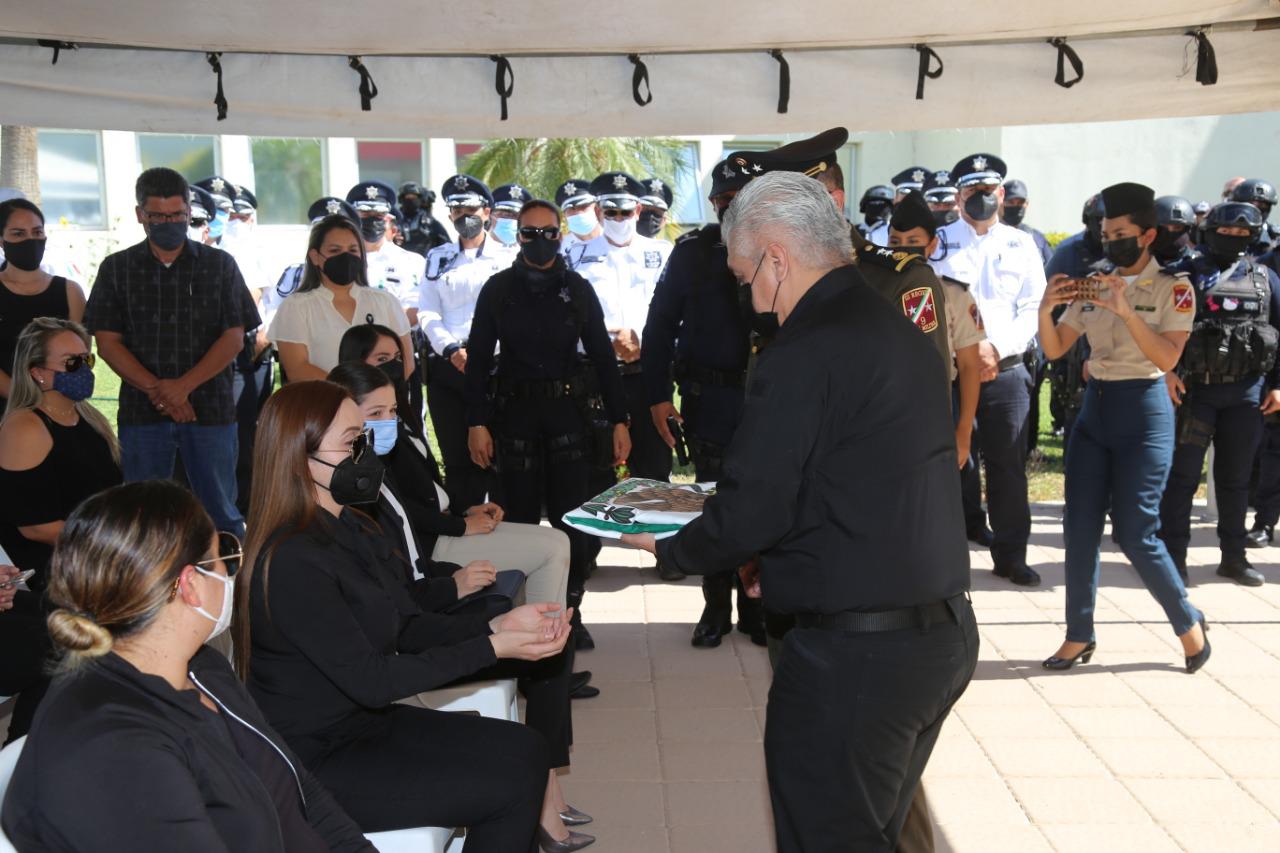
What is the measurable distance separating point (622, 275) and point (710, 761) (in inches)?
157

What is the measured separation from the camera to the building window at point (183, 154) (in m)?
20.1

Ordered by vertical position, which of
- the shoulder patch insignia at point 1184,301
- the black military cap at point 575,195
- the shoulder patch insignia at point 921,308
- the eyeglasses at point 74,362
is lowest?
the eyeglasses at point 74,362

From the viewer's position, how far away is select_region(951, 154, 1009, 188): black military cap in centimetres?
761

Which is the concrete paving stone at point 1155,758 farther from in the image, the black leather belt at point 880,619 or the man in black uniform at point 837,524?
the black leather belt at point 880,619

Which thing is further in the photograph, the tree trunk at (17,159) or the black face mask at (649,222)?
the tree trunk at (17,159)

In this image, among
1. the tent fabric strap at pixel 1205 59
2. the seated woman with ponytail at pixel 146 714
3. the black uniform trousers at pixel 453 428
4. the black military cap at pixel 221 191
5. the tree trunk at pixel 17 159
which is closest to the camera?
the seated woman with ponytail at pixel 146 714

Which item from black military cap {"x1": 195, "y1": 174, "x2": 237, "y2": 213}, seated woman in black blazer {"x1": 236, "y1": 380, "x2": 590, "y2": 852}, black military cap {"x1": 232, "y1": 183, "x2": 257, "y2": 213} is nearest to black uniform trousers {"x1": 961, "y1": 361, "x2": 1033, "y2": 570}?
seated woman in black blazer {"x1": 236, "y1": 380, "x2": 590, "y2": 852}

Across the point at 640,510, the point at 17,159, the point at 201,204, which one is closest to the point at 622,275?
the point at 201,204

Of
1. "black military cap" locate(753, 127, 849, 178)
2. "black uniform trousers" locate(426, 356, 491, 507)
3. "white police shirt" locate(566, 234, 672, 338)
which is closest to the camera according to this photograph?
"black military cap" locate(753, 127, 849, 178)

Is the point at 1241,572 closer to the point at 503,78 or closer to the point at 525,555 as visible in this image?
the point at 525,555

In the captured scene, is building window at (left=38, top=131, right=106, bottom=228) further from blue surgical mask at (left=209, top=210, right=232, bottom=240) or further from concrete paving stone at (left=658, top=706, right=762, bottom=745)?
concrete paving stone at (left=658, top=706, right=762, bottom=745)

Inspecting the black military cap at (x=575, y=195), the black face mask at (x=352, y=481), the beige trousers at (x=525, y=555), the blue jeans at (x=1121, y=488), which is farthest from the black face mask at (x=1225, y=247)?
the black face mask at (x=352, y=481)

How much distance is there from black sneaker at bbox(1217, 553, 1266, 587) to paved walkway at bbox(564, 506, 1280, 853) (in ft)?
0.67

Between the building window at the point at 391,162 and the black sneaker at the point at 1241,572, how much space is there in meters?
17.4
